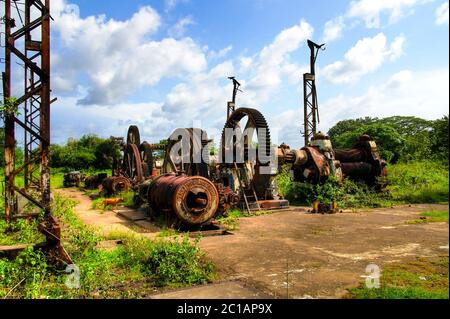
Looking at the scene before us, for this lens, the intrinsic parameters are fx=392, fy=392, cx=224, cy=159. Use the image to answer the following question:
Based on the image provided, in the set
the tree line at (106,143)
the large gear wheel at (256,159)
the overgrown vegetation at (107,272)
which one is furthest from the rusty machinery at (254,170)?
the tree line at (106,143)

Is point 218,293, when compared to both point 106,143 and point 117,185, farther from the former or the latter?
point 106,143

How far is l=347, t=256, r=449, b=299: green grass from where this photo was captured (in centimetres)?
435

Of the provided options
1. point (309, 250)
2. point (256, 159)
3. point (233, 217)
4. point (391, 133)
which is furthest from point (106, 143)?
point (309, 250)

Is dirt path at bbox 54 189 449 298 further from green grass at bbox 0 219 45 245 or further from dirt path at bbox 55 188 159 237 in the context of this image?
green grass at bbox 0 219 45 245

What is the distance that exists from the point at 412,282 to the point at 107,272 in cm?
406

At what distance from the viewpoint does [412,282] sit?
4.85 metres

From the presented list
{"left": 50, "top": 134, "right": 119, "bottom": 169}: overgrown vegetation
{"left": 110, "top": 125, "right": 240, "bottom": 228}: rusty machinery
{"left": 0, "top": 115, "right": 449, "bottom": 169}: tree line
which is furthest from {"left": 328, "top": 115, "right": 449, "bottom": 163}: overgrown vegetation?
{"left": 50, "top": 134, "right": 119, "bottom": 169}: overgrown vegetation

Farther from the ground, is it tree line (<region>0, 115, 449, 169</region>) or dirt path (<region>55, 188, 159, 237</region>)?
tree line (<region>0, 115, 449, 169</region>)

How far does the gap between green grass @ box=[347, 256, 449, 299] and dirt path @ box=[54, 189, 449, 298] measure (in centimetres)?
28

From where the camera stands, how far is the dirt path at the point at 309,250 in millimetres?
4957

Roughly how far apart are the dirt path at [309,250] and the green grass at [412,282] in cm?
28

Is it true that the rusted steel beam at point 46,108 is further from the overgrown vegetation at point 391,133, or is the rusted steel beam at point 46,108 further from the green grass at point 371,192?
the overgrown vegetation at point 391,133

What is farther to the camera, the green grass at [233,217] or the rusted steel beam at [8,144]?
the green grass at [233,217]

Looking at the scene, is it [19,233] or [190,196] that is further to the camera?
[190,196]
